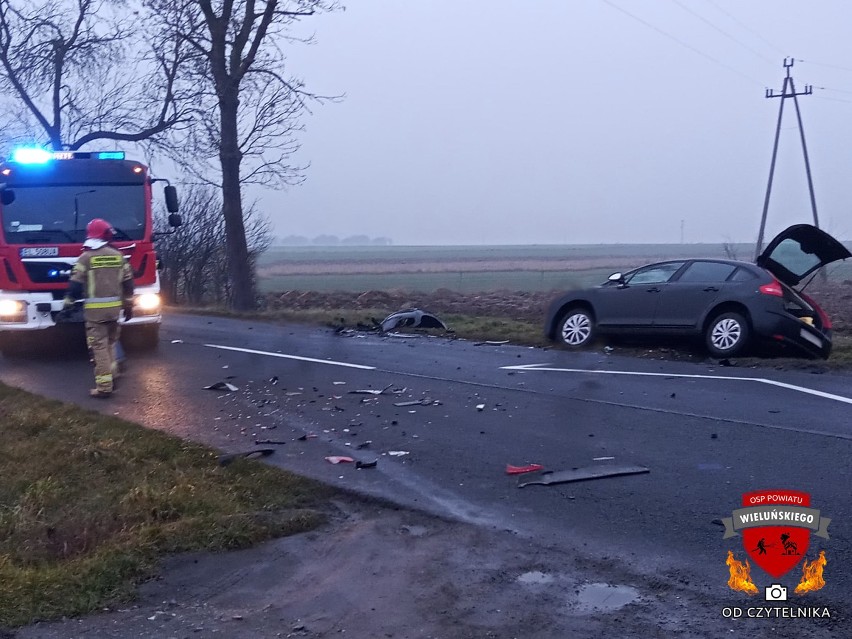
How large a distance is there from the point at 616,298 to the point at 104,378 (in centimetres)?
788

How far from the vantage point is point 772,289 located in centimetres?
1303

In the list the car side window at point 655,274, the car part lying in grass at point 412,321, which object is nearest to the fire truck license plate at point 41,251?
the car part lying in grass at point 412,321

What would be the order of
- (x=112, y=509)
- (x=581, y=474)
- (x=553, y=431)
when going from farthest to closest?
(x=553, y=431) → (x=581, y=474) → (x=112, y=509)

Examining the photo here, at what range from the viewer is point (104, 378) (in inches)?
429

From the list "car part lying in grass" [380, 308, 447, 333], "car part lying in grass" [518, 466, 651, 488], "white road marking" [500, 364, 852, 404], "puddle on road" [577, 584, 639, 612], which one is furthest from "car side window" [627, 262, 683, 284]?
"puddle on road" [577, 584, 639, 612]

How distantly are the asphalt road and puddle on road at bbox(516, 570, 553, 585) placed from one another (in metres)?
0.22

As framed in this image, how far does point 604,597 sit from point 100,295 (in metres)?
7.87

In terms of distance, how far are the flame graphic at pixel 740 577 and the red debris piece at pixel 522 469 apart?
2.22 meters

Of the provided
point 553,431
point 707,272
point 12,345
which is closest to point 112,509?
point 553,431

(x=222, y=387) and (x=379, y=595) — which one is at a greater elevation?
(x=222, y=387)

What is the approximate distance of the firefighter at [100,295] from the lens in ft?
35.8

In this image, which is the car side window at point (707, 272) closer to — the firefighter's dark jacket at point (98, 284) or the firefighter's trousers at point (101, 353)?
the firefighter's dark jacket at point (98, 284)

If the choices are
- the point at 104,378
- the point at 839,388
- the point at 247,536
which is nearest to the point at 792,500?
the point at 247,536
